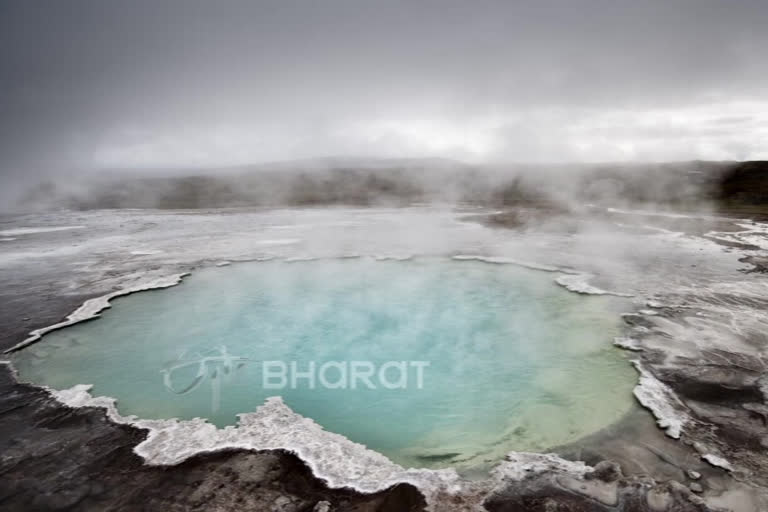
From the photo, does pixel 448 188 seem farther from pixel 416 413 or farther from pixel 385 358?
pixel 416 413

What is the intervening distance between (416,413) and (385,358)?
1.47 metres

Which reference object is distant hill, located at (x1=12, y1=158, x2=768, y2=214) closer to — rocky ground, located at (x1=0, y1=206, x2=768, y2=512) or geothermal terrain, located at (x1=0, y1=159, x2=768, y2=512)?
geothermal terrain, located at (x1=0, y1=159, x2=768, y2=512)

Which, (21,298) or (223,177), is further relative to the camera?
(223,177)

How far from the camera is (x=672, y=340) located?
6.66 m

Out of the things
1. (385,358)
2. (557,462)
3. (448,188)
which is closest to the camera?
(557,462)

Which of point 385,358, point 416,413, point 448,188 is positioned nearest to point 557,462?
A: point 416,413

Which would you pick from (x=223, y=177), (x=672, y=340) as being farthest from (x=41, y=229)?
(x=223, y=177)

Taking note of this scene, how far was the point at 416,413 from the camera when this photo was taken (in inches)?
201

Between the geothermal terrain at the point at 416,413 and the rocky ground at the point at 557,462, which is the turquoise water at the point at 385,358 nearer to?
the geothermal terrain at the point at 416,413

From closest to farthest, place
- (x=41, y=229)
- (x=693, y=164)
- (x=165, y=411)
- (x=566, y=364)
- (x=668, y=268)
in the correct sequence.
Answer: (x=165, y=411) < (x=566, y=364) < (x=668, y=268) < (x=41, y=229) < (x=693, y=164)

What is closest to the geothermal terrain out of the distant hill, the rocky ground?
the rocky ground

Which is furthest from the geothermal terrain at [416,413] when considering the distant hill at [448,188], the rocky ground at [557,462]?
the distant hill at [448,188]

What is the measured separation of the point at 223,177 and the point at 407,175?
24785mm

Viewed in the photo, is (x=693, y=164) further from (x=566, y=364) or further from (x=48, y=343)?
(x=48, y=343)
